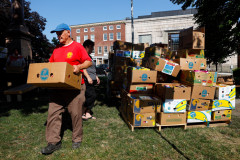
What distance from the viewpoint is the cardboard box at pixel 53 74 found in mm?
1968

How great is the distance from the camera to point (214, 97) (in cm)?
373

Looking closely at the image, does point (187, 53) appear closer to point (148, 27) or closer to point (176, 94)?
point (176, 94)

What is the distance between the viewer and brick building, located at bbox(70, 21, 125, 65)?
34531 mm

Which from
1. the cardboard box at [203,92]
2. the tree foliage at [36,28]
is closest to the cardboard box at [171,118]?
the cardboard box at [203,92]

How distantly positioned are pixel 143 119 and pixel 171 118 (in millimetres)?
668

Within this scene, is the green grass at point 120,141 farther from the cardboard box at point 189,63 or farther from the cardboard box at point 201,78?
the cardboard box at point 189,63

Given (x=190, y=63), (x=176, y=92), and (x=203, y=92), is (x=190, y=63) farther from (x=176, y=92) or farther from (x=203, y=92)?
(x=176, y=92)

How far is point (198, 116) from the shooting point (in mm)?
3584

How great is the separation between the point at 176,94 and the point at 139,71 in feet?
3.41

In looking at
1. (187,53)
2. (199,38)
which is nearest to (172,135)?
(187,53)

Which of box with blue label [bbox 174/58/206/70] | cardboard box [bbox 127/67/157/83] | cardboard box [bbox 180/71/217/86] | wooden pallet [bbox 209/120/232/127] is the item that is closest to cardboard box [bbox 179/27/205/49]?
box with blue label [bbox 174/58/206/70]

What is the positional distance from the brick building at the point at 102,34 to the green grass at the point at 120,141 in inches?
1268

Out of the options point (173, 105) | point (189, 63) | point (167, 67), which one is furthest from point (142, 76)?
point (189, 63)

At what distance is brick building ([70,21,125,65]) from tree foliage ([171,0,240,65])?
25.7m
